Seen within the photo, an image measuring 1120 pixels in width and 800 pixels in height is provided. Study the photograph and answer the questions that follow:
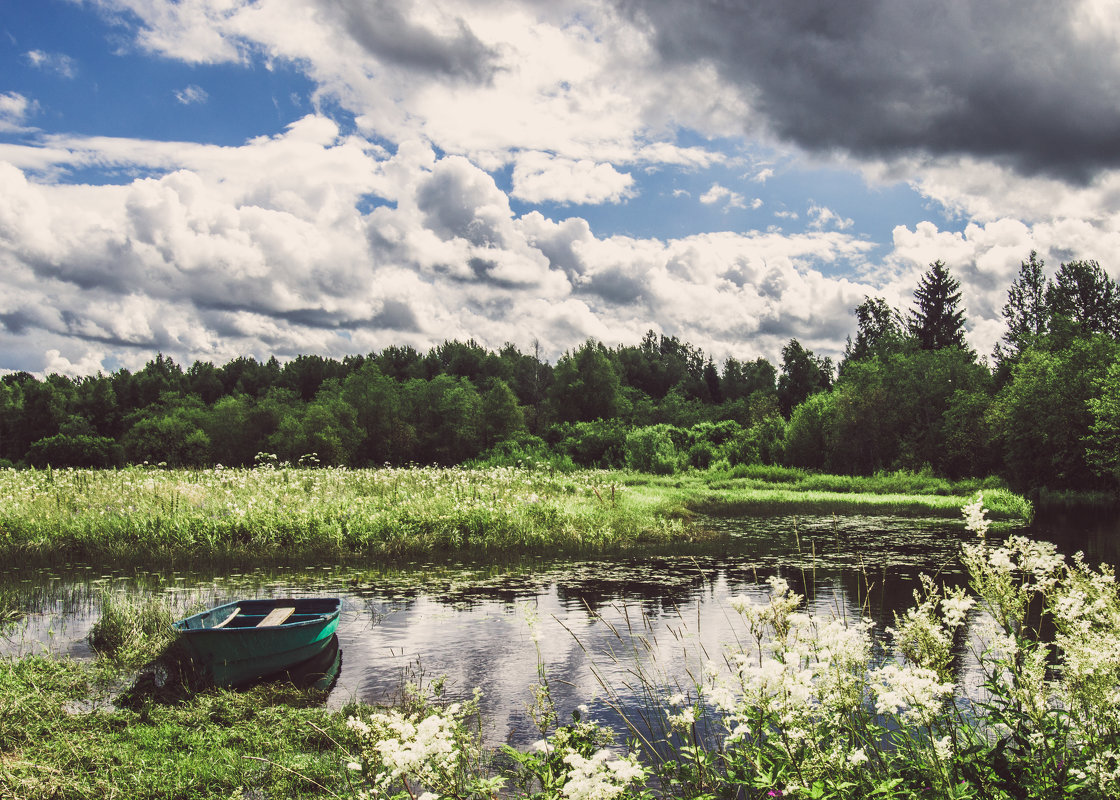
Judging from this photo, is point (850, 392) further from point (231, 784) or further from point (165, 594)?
point (231, 784)

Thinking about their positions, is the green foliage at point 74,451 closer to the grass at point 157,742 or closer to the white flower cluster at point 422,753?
the grass at point 157,742

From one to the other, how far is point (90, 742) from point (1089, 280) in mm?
72412

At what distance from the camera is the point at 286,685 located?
8773mm

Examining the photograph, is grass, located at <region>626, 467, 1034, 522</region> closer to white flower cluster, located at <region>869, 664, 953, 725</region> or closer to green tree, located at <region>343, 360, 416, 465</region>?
white flower cluster, located at <region>869, 664, 953, 725</region>

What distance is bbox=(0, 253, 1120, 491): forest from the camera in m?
40.2

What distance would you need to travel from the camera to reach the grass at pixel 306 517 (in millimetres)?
17109

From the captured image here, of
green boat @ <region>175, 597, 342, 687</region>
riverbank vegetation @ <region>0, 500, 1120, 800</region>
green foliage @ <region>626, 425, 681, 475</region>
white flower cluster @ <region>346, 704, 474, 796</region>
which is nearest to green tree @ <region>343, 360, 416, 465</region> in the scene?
green foliage @ <region>626, 425, 681, 475</region>

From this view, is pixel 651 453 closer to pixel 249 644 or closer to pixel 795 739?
pixel 249 644

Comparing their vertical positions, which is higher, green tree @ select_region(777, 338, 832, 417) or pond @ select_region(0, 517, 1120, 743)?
green tree @ select_region(777, 338, 832, 417)

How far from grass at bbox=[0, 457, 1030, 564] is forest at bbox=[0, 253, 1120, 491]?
6.87 metres

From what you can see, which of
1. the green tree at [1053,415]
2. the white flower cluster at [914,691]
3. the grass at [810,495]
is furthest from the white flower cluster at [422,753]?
the green tree at [1053,415]

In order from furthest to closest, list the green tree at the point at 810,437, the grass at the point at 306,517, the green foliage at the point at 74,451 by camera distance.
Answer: the green foliage at the point at 74,451 < the green tree at the point at 810,437 < the grass at the point at 306,517

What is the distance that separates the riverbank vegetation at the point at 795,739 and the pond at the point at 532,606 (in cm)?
121

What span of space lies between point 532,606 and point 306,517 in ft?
38.2
